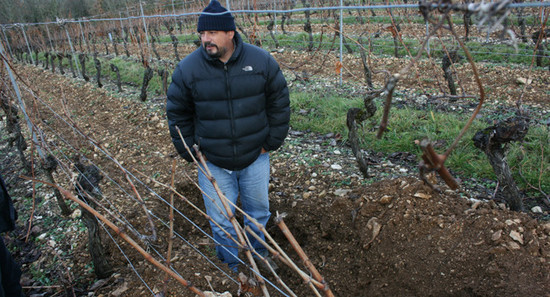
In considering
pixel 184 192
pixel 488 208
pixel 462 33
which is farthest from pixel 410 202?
pixel 462 33

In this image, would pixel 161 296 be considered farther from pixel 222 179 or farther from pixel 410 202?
pixel 410 202

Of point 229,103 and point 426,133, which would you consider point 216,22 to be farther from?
point 426,133

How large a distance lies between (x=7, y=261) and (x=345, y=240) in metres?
2.16

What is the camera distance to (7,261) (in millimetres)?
2070

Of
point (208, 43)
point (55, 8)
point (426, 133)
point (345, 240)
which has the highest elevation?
point (55, 8)

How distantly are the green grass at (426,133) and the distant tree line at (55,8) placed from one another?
57.9 feet

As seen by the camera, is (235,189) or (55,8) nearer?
(235,189)

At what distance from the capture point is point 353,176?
11.5ft

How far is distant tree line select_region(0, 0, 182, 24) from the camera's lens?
69.0 feet

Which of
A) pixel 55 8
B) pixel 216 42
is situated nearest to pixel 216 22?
pixel 216 42

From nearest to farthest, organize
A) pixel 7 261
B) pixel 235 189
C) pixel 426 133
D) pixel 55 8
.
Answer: pixel 7 261 < pixel 235 189 < pixel 426 133 < pixel 55 8

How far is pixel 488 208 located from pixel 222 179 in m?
1.84

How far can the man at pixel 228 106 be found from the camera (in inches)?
92.0

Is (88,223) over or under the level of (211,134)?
under
